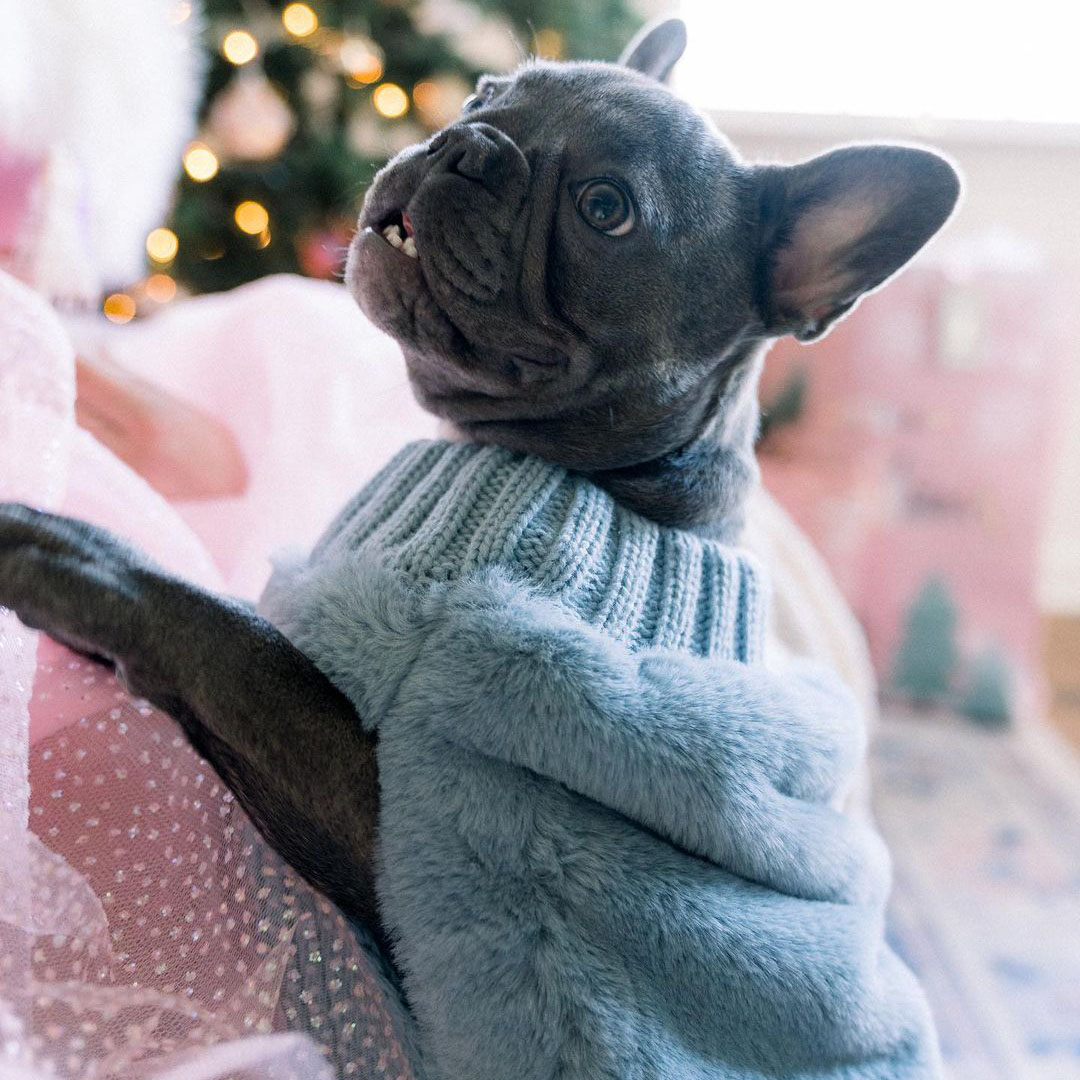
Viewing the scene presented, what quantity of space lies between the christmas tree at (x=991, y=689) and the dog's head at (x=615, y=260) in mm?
1931

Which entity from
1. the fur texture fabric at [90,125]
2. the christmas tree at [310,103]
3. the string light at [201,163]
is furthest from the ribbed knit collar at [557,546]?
the string light at [201,163]

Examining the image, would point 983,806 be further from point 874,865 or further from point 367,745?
point 367,745

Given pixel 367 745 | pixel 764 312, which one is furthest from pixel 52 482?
pixel 764 312

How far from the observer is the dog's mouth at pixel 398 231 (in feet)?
2.56

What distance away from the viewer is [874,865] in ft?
2.64

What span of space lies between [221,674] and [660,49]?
2.25ft

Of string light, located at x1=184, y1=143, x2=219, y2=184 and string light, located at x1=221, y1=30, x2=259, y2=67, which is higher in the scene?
string light, located at x1=221, y1=30, x2=259, y2=67

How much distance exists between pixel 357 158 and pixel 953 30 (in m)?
2.21

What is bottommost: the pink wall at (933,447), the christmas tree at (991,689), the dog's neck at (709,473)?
the christmas tree at (991,689)

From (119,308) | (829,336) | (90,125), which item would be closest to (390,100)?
(119,308)

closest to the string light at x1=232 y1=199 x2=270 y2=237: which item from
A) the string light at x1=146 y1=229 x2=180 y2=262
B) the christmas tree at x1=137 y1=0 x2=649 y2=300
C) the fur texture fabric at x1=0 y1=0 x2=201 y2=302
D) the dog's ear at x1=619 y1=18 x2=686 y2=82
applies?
the christmas tree at x1=137 y1=0 x2=649 y2=300

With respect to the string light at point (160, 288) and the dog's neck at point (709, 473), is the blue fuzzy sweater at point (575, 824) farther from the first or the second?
the string light at point (160, 288)

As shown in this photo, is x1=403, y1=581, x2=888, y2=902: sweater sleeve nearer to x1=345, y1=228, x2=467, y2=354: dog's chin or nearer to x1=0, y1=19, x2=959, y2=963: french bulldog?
x1=0, y1=19, x2=959, y2=963: french bulldog

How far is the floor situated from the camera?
1555 mm
